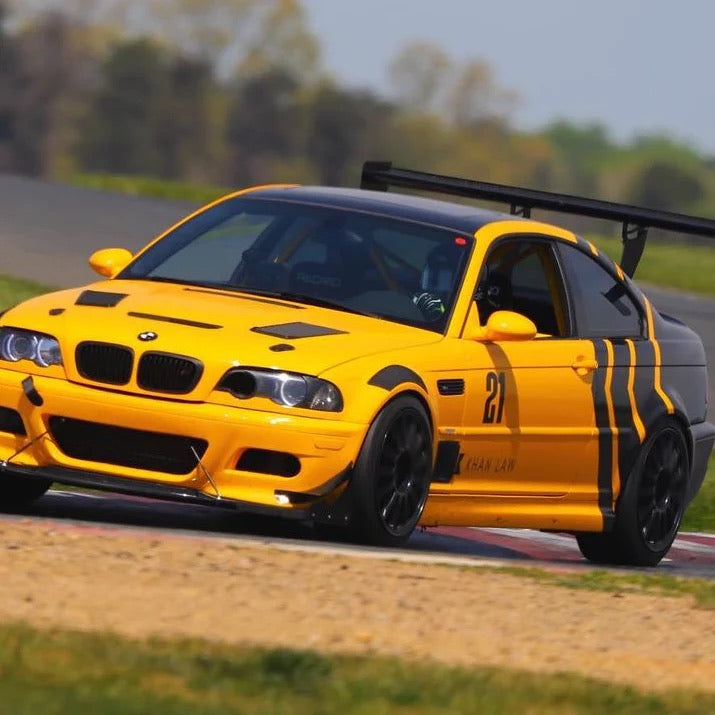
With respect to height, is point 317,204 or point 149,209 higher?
point 317,204

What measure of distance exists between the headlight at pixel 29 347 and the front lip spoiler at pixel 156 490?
42 cm

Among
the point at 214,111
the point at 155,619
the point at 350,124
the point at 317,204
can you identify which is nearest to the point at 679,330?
the point at 317,204

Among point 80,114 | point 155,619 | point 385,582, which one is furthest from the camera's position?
point 80,114

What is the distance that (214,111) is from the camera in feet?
249

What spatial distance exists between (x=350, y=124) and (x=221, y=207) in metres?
61.2

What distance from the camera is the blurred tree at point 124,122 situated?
7694 centimetres

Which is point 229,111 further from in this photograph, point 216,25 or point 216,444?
point 216,444

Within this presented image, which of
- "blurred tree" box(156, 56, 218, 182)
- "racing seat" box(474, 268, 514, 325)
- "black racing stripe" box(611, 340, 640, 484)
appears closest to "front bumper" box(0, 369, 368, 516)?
"racing seat" box(474, 268, 514, 325)

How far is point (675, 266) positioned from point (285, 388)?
26262 mm

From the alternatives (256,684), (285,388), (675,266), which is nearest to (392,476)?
(285,388)

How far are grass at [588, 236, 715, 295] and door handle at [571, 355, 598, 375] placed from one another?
20.8 meters

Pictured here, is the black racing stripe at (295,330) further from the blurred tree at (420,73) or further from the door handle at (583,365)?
the blurred tree at (420,73)

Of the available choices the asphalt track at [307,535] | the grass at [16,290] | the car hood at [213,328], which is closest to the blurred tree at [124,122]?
the grass at [16,290]

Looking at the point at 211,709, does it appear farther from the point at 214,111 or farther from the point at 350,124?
the point at 214,111
